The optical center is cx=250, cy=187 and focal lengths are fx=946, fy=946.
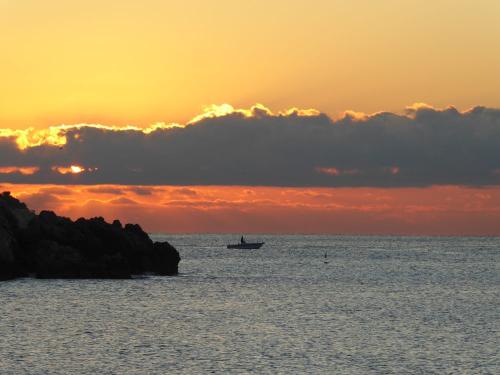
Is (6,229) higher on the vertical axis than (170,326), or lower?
higher

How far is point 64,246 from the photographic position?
118m

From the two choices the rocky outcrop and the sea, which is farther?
the rocky outcrop

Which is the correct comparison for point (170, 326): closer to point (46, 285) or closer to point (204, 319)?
point (204, 319)

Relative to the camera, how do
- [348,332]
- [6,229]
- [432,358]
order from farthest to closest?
[6,229] → [348,332] → [432,358]

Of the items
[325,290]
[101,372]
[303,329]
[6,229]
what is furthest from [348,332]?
[6,229]

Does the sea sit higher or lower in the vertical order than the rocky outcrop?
lower

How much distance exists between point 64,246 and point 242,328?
47.9 meters

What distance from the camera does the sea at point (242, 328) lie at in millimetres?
58094

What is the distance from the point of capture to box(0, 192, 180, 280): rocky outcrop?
117 m

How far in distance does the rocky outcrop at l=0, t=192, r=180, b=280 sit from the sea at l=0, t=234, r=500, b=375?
2.64 meters

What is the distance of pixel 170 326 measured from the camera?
7700 cm

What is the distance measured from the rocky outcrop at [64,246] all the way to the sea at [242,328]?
2641 mm

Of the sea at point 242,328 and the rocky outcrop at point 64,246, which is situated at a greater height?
the rocky outcrop at point 64,246

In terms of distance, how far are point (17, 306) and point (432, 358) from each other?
148ft
